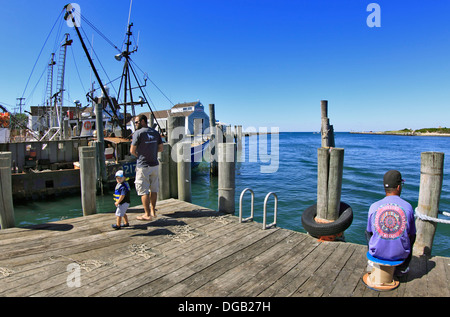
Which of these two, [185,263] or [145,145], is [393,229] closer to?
[185,263]

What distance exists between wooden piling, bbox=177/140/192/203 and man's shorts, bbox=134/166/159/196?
140 centimetres

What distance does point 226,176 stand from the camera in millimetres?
Result: 6074

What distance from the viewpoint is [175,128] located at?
696cm

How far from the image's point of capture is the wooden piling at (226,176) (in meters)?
5.99

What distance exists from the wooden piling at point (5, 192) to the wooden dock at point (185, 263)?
24 cm

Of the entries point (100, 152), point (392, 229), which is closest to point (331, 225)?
point (392, 229)

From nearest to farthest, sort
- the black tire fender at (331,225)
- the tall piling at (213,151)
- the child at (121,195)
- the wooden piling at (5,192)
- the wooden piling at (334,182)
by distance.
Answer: the wooden piling at (5,192), the black tire fender at (331,225), the child at (121,195), the wooden piling at (334,182), the tall piling at (213,151)

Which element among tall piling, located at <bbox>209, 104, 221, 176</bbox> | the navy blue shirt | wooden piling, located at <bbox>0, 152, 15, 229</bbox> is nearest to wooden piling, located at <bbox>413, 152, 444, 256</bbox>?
the navy blue shirt

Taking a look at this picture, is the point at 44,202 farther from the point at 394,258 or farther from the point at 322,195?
the point at 394,258

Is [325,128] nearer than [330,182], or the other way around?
[330,182]

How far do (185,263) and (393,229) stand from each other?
2793mm

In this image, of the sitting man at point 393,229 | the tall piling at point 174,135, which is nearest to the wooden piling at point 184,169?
the tall piling at point 174,135

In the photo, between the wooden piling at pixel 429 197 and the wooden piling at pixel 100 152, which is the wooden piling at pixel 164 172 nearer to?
the wooden piling at pixel 429 197

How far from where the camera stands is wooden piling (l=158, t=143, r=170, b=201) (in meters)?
6.92
